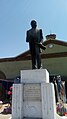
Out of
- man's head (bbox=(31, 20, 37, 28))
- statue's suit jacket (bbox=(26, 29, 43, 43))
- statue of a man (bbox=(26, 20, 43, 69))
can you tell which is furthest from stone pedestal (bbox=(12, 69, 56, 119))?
man's head (bbox=(31, 20, 37, 28))

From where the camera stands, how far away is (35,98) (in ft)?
24.3

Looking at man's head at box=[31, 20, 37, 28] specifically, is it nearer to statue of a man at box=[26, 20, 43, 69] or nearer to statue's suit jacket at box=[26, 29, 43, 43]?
statue of a man at box=[26, 20, 43, 69]

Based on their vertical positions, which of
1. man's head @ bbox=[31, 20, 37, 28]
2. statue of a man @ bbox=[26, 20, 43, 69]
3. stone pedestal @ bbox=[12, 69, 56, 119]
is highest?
man's head @ bbox=[31, 20, 37, 28]

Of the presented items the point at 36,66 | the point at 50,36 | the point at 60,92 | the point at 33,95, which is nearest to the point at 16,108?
A: the point at 33,95

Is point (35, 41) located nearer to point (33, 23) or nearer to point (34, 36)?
point (34, 36)

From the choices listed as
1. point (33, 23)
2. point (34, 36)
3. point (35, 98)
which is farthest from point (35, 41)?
point (35, 98)

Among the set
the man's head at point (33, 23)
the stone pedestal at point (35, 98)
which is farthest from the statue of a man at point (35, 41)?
the stone pedestal at point (35, 98)

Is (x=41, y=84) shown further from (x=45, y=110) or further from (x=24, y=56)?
(x=24, y=56)

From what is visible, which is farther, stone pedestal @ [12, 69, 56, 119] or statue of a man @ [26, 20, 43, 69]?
statue of a man @ [26, 20, 43, 69]

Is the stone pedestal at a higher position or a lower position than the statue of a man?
lower

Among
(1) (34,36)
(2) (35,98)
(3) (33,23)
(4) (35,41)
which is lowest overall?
(2) (35,98)

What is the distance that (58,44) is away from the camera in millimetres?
24031

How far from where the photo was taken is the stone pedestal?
7258mm

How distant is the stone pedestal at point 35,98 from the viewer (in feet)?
23.8
